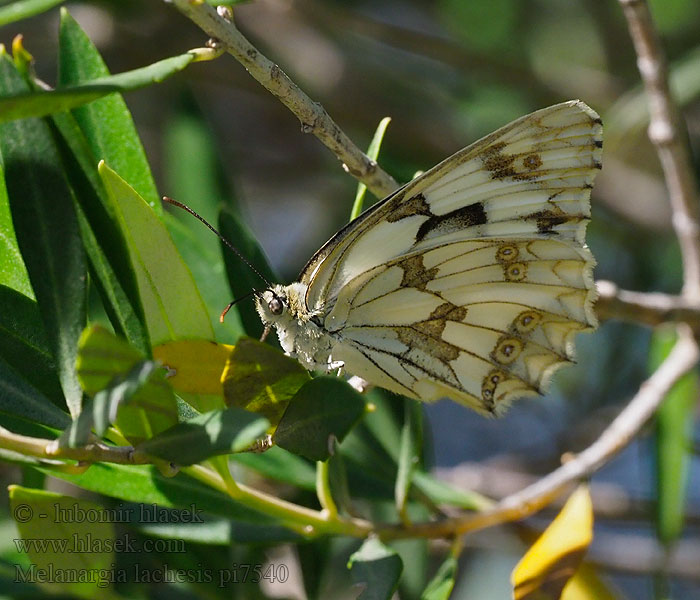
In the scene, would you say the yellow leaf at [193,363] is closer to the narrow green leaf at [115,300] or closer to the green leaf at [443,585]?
the narrow green leaf at [115,300]

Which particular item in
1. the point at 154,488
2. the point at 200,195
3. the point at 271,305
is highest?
the point at 200,195

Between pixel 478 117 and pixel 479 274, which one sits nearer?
pixel 479 274

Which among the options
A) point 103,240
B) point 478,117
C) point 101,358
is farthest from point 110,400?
point 478,117

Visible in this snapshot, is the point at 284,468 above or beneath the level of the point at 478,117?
beneath

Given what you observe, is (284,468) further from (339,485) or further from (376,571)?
(376,571)

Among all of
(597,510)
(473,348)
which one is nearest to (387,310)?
(473,348)

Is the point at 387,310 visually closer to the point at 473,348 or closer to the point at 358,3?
the point at 473,348

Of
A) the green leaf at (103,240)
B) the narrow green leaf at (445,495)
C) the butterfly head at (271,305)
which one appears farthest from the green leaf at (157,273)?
the narrow green leaf at (445,495)
